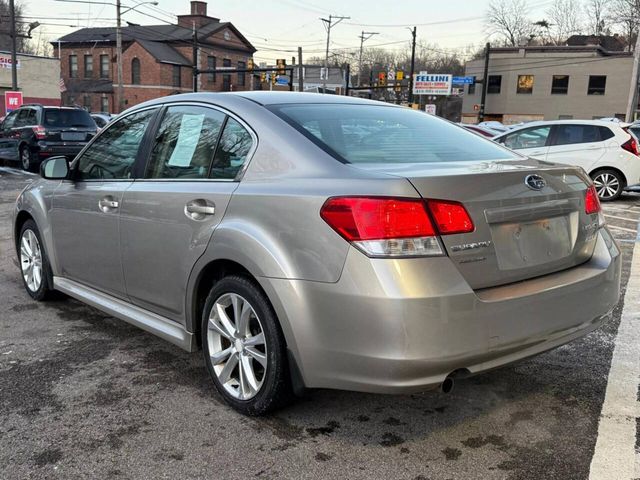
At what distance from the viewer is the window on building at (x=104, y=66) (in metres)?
61.2

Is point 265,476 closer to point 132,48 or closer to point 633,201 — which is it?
point 633,201

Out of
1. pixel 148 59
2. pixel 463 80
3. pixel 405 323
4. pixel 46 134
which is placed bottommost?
pixel 46 134

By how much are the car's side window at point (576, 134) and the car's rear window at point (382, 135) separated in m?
9.35

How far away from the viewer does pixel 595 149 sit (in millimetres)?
12031

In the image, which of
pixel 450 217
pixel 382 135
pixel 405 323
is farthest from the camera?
pixel 382 135

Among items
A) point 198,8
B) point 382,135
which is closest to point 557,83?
point 198,8

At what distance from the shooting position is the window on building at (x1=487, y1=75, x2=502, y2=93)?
52247 mm

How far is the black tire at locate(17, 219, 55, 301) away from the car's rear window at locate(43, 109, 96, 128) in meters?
11.7

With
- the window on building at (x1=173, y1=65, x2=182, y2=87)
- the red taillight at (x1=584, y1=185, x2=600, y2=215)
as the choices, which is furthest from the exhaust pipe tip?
the window on building at (x1=173, y1=65, x2=182, y2=87)

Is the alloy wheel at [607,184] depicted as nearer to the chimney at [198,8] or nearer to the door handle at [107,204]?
the door handle at [107,204]

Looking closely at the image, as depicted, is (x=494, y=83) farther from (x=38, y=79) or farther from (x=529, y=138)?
(x=529, y=138)

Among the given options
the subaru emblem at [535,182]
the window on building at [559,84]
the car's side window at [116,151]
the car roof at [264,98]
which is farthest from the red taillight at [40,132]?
the window on building at [559,84]

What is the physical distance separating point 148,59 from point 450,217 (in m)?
60.3

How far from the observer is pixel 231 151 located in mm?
3236
